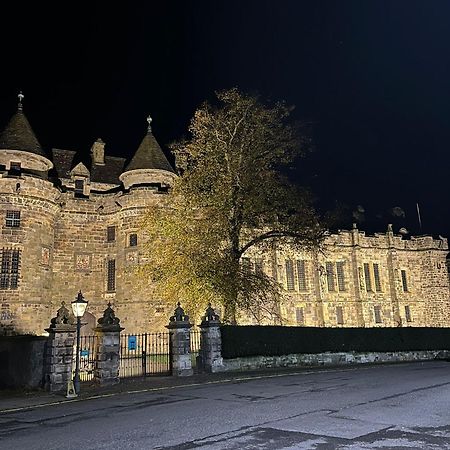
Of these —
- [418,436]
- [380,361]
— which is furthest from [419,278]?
[418,436]

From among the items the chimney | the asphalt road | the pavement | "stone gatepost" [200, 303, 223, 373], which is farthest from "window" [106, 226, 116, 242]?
the asphalt road

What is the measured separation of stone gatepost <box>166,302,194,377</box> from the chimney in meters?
23.6

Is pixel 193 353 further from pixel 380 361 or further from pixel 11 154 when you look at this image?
pixel 11 154

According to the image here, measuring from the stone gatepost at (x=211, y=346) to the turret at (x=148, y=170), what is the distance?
1536cm

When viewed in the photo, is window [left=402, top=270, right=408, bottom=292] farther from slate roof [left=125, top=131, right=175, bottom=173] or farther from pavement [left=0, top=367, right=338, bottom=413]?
pavement [left=0, top=367, right=338, bottom=413]

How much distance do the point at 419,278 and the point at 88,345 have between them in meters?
34.9

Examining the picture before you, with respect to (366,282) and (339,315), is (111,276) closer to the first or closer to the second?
(339,315)

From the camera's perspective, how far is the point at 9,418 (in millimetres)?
10859

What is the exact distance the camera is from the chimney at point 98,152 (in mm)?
39969

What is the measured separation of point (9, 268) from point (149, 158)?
12.9 meters

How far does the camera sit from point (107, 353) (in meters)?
17.1

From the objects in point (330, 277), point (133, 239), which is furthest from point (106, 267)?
point (330, 277)

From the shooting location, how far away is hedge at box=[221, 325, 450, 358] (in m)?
21.8

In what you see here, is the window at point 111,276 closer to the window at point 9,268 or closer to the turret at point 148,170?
the turret at point 148,170
